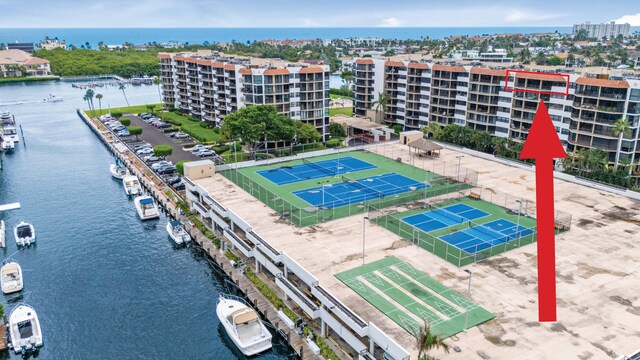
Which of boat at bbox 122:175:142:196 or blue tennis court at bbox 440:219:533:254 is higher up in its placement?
blue tennis court at bbox 440:219:533:254

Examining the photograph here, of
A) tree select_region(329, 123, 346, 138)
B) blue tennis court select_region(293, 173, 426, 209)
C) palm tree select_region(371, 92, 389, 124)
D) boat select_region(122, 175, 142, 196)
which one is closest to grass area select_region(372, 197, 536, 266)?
blue tennis court select_region(293, 173, 426, 209)

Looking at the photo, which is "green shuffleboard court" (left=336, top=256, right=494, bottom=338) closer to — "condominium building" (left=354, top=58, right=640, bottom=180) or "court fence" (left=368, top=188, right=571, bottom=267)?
"court fence" (left=368, top=188, right=571, bottom=267)

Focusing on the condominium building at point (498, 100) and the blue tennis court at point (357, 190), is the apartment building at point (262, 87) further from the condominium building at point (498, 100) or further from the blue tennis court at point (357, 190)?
the blue tennis court at point (357, 190)

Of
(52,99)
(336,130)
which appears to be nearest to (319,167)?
(336,130)

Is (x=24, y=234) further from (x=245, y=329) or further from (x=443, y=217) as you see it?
(x=443, y=217)

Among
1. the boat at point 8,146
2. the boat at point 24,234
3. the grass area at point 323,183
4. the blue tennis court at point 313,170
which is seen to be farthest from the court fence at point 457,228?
the boat at point 8,146

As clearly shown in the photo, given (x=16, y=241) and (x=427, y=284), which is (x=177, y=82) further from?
(x=427, y=284)

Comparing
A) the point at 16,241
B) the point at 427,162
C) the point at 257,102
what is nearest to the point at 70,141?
the point at 257,102
